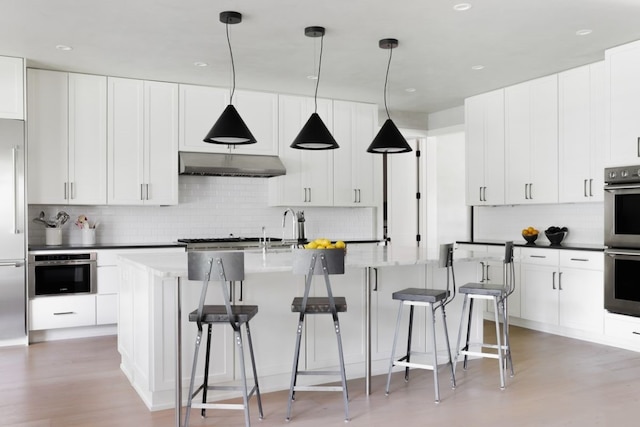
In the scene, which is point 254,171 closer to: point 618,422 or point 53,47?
point 53,47

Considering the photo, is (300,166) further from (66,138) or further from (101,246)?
(66,138)

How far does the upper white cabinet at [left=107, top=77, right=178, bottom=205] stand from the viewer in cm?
599

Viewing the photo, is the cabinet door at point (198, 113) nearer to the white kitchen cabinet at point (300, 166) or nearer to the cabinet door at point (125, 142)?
the cabinet door at point (125, 142)

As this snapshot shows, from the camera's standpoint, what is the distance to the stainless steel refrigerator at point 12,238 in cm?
523

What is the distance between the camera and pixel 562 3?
4.05 metres

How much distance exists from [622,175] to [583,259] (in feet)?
2.97

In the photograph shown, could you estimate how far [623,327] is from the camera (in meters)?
5.03

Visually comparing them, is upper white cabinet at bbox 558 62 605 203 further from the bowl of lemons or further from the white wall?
the white wall

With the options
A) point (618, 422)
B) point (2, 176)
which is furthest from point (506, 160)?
point (2, 176)

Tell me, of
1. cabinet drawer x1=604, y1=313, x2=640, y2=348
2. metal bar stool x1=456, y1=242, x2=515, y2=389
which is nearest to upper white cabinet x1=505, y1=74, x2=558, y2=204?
cabinet drawer x1=604, y1=313, x2=640, y2=348

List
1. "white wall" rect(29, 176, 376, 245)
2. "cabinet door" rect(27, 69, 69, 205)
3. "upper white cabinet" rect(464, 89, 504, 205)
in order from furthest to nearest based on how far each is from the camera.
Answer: "upper white cabinet" rect(464, 89, 504, 205), "white wall" rect(29, 176, 376, 245), "cabinet door" rect(27, 69, 69, 205)

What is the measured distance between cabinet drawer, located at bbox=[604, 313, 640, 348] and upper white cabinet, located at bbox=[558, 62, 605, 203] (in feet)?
3.69

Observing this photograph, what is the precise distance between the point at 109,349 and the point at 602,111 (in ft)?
16.6

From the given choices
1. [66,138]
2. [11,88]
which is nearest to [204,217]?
[66,138]
